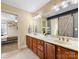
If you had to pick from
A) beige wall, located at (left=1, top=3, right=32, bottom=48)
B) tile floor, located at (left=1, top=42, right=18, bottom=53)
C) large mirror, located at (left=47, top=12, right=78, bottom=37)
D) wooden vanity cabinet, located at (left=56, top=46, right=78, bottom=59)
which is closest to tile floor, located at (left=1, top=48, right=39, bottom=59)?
tile floor, located at (left=1, top=42, right=18, bottom=53)

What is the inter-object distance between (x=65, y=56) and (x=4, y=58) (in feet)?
9.08

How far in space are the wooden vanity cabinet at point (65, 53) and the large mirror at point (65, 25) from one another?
80 cm

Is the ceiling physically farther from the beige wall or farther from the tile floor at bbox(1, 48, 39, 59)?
the tile floor at bbox(1, 48, 39, 59)

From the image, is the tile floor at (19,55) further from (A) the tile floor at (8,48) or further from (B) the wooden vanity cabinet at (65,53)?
(B) the wooden vanity cabinet at (65,53)

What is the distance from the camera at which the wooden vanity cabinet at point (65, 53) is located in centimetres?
176

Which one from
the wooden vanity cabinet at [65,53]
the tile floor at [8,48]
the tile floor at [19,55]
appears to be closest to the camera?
the wooden vanity cabinet at [65,53]

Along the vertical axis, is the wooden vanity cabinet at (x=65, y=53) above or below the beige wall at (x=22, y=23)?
below

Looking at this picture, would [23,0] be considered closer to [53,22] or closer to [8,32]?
[53,22]

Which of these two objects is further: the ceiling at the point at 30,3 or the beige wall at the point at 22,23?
the beige wall at the point at 22,23

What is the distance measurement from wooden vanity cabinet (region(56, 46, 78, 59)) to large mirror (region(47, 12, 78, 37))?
80 centimetres

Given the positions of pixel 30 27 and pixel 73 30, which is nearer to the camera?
pixel 73 30

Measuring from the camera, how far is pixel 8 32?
8.16 m

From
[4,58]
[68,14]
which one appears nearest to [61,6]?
[68,14]

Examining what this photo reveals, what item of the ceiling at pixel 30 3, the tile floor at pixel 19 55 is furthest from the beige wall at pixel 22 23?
the tile floor at pixel 19 55
